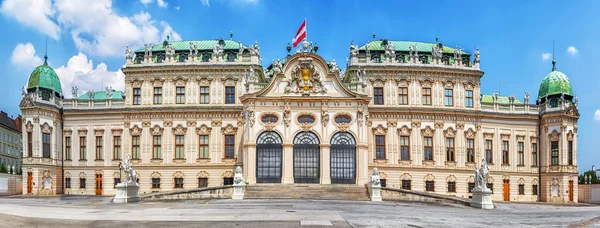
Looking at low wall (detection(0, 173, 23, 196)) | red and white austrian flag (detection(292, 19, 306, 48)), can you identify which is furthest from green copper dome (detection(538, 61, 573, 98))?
low wall (detection(0, 173, 23, 196))

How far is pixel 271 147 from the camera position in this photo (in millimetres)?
54438

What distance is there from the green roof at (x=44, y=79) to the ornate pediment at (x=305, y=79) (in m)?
25.2

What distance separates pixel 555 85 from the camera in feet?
207

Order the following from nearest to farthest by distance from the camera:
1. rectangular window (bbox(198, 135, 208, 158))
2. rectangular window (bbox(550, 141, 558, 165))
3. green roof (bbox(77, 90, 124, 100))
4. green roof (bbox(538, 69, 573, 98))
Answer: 1. rectangular window (bbox(198, 135, 208, 158))
2. rectangular window (bbox(550, 141, 558, 165))
3. green roof (bbox(538, 69, 573, 98))
4. green roof (bbox(77, 90, 124, 100))

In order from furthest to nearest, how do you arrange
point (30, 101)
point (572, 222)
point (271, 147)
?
point (30, 101) → point (271, 147) → point (572, 222)

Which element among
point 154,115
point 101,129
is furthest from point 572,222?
point 101,129

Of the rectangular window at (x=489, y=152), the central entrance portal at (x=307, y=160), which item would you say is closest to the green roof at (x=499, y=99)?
the rectangular window at (x=489, y=152)

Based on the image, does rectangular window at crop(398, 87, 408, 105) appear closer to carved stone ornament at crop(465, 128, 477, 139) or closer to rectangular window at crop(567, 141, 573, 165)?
carved stone ornament at crop(465, 128, 477, 139)

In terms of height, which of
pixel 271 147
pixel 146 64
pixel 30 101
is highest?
pixel 146 64

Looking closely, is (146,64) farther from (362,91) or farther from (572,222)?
(572,222)

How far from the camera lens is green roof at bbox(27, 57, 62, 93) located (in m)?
61.6

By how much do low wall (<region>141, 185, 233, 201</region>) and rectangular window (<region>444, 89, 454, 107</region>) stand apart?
25745 mm

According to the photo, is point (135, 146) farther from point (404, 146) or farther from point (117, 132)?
point (404, 146)

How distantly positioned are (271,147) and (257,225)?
103ft
